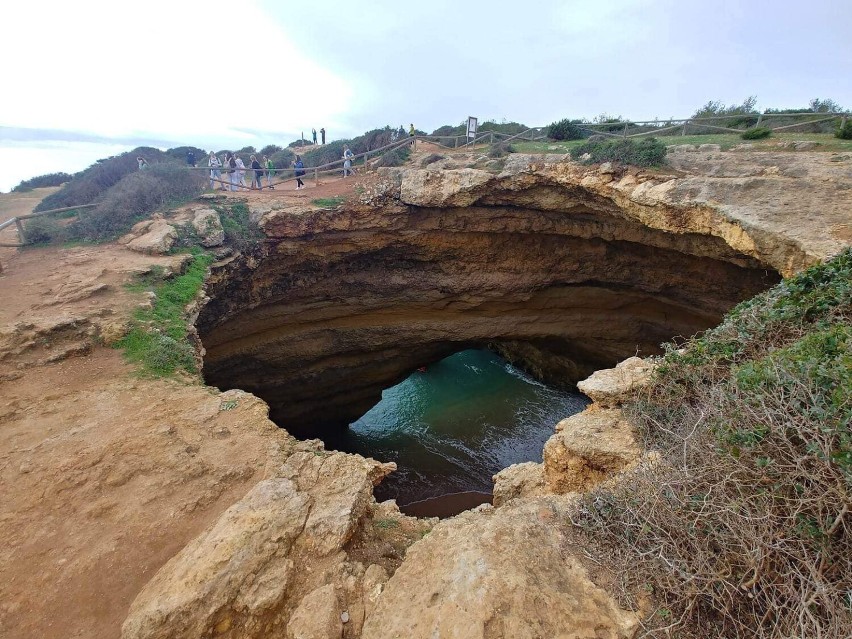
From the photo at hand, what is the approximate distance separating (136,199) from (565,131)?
1310cm

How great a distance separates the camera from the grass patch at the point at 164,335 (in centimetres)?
611

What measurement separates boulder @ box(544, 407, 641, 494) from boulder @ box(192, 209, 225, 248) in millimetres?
8752

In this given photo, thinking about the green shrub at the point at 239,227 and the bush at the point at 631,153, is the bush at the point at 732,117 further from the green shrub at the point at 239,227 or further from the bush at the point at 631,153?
the green shrub at the point at 239,227

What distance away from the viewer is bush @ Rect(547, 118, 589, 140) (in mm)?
13648

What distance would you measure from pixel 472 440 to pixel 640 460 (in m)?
10.4

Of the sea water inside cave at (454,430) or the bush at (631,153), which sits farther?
the sea water inside cave at (454,430)

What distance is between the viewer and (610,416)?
489 centimetres

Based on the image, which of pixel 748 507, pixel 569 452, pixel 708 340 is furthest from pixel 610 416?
pixel 748 507

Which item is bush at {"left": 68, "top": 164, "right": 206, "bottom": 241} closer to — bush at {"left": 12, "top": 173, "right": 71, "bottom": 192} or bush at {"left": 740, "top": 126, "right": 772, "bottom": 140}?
bush at {"left": 12, "top": 173, "right": 71, "bottom": 192}

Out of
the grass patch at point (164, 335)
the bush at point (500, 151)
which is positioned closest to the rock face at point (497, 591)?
the grass patch at point (164, 335)

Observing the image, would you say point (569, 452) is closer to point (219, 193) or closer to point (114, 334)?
point (114, 334)

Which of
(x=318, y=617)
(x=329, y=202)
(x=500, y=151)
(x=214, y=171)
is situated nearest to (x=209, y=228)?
(x=329, y=202)

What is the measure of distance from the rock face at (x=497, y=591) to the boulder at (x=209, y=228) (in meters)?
8.98

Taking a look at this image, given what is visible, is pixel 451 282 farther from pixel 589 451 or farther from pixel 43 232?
pixel 43 232
